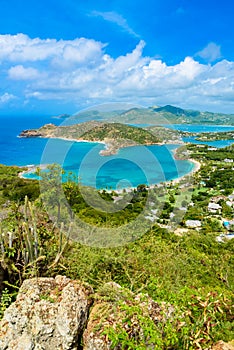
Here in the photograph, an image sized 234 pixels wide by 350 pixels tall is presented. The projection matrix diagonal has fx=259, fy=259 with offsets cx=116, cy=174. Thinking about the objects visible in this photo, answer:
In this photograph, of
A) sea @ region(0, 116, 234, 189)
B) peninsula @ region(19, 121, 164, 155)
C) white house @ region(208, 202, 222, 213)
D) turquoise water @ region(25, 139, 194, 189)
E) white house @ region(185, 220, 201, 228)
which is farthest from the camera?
peninsula @ region(19, 121, 164, 155)

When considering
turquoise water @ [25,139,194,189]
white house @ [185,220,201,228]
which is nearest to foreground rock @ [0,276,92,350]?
white house @ [185,220,201,228]

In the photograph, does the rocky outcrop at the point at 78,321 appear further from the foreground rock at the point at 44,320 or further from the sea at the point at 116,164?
the sea at the point at 116,164

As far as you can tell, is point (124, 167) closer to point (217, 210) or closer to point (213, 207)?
point (213, 207)

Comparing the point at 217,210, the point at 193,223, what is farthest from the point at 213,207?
the point at 193,223

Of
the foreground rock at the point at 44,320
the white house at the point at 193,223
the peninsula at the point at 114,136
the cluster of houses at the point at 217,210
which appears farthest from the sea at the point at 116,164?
the foreground rock at the point at 44,320

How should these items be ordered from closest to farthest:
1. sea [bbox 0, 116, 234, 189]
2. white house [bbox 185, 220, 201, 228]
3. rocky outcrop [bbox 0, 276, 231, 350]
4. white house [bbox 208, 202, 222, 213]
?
rocky outcrop [bbox 0, 276, 231, 350]
white house [bbox 185, 220, 201, 228]
white house [bbox 208, 202, 222, 213]
sea [bbox 0, 116, 234, 189]

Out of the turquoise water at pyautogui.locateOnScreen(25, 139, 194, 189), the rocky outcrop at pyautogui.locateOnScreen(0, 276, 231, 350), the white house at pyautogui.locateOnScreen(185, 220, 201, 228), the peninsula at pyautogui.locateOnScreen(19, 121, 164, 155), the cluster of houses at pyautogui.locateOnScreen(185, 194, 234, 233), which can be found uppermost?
the peninsula at pyautogui.locateOnScreen(19, 121, 164, 155)

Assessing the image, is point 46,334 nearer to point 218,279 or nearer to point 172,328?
point 172,328

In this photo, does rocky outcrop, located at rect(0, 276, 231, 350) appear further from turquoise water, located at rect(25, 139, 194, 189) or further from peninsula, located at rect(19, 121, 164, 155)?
peninsula, located at rect(19, 121, 164, 155)

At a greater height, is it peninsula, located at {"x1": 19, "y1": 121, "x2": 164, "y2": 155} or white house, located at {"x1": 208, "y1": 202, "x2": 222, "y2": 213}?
peninsula, located at {"x1": 19, "y1": 121, "x2": 164, "y2": 155}
